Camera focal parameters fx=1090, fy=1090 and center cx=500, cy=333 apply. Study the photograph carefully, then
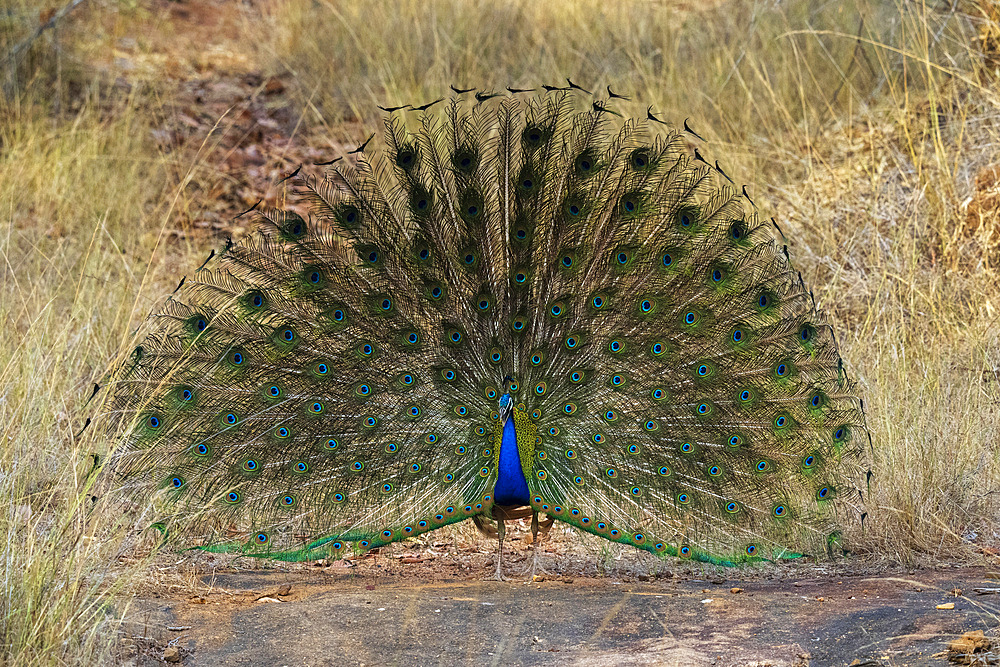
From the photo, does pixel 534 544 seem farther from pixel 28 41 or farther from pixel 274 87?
pixel 274 87

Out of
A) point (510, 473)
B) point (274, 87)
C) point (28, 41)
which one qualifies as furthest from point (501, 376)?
point (274, 87)

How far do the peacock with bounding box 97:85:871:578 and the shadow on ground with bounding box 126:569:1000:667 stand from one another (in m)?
0.26

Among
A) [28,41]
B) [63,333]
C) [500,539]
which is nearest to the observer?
[500,539]

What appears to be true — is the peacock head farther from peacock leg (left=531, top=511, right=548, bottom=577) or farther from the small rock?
the small rock

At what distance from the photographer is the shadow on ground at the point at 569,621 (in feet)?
13.7

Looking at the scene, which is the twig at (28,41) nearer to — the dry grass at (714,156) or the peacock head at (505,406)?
the dry grass at (714,156)

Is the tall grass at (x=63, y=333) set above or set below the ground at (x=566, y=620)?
above

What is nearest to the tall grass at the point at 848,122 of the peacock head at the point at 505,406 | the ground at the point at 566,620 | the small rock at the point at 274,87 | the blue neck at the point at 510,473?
the small rock at the point at 274,87

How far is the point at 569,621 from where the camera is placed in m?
4.63

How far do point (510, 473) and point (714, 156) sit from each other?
13.3ft

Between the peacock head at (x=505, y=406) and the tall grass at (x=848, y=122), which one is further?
the tall grass at (x=848, y=122)

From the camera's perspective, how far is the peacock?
484 cm

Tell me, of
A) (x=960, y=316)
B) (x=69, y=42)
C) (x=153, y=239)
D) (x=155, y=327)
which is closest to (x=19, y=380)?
(x=155, y=327)

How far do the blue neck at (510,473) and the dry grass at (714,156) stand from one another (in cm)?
167
